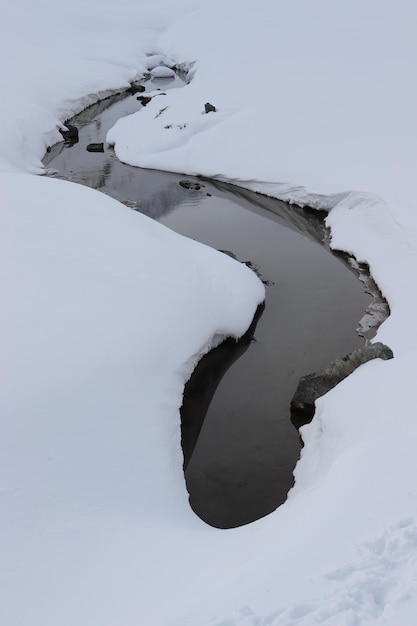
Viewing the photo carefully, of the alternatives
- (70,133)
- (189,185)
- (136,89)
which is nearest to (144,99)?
(136,89)

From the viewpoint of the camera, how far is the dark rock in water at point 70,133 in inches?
1126

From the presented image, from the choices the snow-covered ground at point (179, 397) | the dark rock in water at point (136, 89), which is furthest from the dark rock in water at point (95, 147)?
the dark rock in water at point (136, 89)

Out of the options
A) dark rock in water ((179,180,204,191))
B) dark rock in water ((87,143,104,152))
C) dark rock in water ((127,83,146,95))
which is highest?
dark rock in water ((179,180,204,191))

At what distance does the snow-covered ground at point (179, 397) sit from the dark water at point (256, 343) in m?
0.58

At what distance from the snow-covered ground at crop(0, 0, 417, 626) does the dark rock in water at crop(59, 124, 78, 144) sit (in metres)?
4.51

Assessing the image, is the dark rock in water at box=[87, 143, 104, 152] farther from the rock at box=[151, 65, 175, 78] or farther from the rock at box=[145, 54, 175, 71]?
the rock at box=[145, 54, 175, 71]

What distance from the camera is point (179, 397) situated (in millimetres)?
9766

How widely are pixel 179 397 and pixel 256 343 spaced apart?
2777 millimetres

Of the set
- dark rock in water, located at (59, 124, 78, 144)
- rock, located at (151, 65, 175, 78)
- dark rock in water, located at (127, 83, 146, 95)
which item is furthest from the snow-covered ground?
rock, located at (151, 65, 175, 78)

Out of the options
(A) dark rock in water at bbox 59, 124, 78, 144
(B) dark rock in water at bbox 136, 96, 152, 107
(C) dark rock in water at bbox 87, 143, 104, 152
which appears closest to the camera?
(C) dark rock in water at bbox 87, 143, 104, 152

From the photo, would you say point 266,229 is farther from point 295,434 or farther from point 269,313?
point 295,434

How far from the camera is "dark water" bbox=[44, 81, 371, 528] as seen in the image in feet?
28.7

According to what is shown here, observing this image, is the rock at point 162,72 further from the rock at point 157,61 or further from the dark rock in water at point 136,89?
the dark rock in water at point 136,89

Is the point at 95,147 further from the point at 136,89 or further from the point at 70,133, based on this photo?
the point at 136,89
